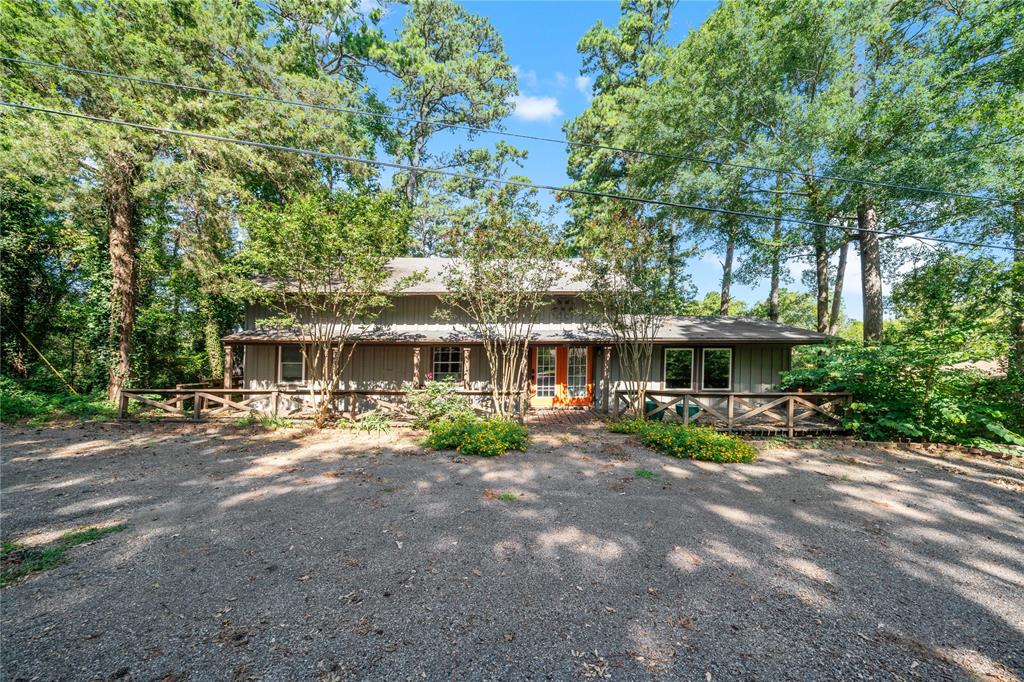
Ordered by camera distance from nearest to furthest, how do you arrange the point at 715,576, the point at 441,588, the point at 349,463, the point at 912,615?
the point at 912,615, the point at 441,588, the point at 715,576, the point at 349,463

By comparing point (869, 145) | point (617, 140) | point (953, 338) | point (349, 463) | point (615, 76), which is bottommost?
point (349, 463)

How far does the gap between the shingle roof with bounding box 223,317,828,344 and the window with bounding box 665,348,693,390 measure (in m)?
0.95

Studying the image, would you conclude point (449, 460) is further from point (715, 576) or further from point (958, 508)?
point (958, 508)

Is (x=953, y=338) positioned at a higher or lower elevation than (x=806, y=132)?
lower

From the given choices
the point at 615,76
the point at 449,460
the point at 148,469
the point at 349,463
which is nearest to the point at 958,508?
the point at 449,460

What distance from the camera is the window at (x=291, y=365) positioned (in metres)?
12.4

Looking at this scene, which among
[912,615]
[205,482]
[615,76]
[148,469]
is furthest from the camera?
[615,76]

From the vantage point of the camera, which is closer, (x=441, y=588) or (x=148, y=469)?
(x=441, y=588)

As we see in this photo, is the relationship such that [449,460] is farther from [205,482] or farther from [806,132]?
[806,132]

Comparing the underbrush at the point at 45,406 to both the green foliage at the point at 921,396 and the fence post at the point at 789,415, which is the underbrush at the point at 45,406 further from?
the green foliage at the point at 921,396

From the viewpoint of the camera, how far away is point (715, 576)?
10.8 ft

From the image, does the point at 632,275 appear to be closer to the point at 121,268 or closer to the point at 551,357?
the point at 551,357

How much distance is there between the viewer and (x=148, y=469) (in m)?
6.13

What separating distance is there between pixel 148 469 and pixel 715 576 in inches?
335
